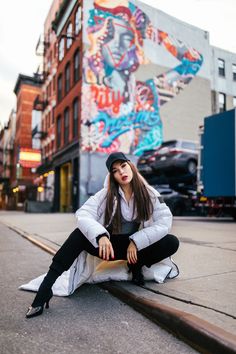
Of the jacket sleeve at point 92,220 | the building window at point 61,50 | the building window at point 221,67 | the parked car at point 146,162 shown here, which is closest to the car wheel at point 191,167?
the parked car at point 146,162

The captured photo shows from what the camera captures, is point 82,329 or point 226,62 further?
point 226,62

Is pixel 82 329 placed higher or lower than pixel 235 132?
lower

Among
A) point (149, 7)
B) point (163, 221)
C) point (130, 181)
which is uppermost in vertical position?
point (149, 7)

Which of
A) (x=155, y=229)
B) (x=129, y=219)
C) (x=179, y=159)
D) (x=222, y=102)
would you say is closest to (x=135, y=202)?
(x=129, y=219)

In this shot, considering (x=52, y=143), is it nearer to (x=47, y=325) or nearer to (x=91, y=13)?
(x=91, y=13)

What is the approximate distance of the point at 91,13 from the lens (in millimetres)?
25312

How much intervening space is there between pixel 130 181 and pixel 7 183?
197 feet

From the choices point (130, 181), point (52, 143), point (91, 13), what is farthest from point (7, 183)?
point (130, 181)

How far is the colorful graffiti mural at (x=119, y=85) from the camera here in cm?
2522

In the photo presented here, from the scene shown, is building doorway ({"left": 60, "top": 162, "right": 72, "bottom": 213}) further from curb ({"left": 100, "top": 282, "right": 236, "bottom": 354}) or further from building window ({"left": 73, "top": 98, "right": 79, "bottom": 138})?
curb ({"left": 100, "top": 282, "right": 236, "bottom": 354})

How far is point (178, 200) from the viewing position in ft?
63.4

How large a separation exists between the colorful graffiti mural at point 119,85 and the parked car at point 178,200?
24.6 feet

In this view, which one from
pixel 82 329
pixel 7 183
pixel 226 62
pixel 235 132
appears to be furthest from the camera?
pixel 7 183

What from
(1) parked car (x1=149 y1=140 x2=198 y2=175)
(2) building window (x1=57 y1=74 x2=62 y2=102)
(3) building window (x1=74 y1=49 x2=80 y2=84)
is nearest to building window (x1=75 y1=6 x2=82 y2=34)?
(3) building window (x1=74 y1=49 x2=80 y2=84)
